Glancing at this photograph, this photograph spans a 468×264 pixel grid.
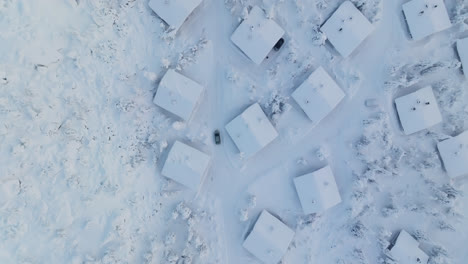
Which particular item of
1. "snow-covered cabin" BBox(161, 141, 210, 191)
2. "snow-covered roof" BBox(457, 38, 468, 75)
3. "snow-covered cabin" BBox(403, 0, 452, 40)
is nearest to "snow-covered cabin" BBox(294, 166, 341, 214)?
"snow-covered cabin" BBox(161, 141, 210, 191)

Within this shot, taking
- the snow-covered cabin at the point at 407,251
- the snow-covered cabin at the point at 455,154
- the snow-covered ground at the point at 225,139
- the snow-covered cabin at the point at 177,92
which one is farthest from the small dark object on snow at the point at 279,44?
the snow-covered cabin at the point at 407,251

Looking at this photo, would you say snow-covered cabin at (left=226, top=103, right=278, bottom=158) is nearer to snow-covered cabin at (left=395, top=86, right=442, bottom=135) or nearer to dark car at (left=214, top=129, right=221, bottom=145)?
dark car at (left=214, top=129, right=221, bottom=145)

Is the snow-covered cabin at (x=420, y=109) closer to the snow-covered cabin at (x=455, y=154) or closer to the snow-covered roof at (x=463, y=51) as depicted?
the snow-covered cabin at (x=455, y=154)

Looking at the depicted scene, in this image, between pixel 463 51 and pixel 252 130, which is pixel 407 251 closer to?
pixel 252 130

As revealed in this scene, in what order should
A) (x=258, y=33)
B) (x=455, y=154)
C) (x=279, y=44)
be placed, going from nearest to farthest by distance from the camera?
1. (x=258, y=33)
2. (x=455, y=154)
3. (x=279, y=44)

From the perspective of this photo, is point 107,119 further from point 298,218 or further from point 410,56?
point 410,56

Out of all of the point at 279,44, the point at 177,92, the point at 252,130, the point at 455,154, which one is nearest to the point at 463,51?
the point at 455,154
